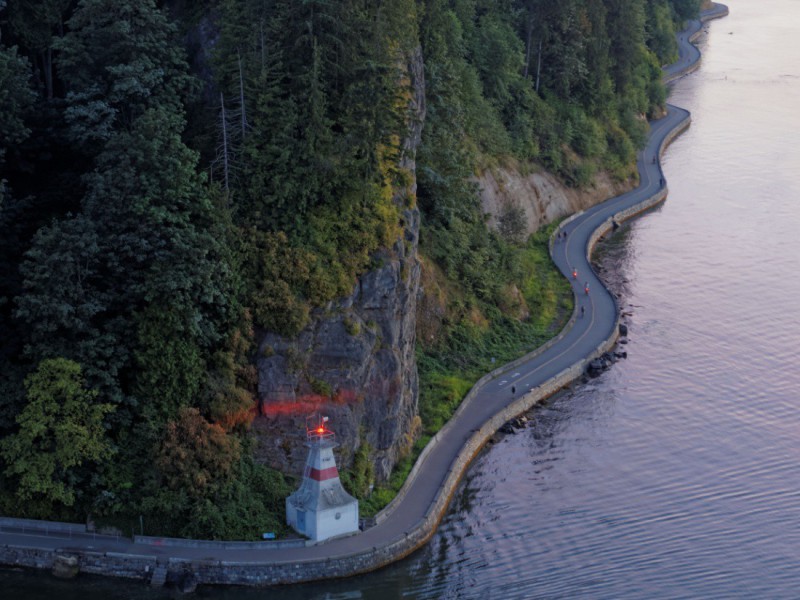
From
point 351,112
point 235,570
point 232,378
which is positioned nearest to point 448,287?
point 351,112

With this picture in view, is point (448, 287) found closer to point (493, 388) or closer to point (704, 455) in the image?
point (493, 388)

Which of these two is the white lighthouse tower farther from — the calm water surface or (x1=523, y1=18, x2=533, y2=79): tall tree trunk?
(x1=523, y1=18, x2=533, y2=79): tall tree trunk

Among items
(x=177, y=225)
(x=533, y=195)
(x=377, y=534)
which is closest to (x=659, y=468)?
(x=377, y=534)

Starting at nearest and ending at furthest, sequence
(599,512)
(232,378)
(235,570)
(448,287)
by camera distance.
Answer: (235,570) → (232,378) → (599,512) → (448,287)

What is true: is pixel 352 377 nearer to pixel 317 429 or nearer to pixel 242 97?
pixel 317 429

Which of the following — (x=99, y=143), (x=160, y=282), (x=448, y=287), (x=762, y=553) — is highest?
(x=99, y=143)

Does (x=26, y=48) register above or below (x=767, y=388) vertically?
above

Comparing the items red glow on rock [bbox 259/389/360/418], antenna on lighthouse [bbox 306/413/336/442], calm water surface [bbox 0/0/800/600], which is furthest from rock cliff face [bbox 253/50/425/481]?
calm water surface [bbox 0/0/800/600]
